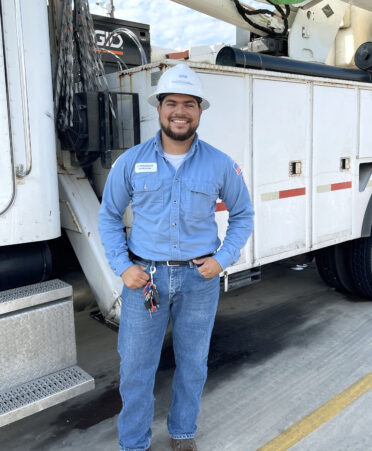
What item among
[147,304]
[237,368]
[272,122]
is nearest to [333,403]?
[237,368]

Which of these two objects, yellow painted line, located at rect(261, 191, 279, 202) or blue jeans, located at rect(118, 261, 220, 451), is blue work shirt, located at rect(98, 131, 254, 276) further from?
yellow painted line, located at rect(261, 191, 279, 202)

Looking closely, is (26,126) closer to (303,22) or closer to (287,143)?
(287,143)

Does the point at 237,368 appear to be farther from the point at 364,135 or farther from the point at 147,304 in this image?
the point at 364,135

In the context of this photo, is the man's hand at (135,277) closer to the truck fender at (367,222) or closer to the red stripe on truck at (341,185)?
the red stripe on truck at (341,185)

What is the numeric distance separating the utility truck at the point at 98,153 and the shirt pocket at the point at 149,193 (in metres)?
0.19

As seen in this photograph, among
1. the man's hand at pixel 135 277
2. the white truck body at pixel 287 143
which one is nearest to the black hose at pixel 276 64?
the white truck body at pixel 287 143

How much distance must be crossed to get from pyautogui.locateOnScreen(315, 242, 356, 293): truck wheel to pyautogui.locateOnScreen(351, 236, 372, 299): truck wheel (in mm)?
80

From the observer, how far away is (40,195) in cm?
220

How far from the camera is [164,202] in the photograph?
2.02 metres

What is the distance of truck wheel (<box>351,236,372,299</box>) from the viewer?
4.28m

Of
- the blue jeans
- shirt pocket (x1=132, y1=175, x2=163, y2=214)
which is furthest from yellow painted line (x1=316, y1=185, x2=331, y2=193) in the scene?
shirt pocket (x1=132, y1=175, x2=163, y2=214)

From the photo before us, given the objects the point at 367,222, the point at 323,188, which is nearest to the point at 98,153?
the point at 323,188

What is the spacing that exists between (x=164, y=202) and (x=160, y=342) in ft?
2.22

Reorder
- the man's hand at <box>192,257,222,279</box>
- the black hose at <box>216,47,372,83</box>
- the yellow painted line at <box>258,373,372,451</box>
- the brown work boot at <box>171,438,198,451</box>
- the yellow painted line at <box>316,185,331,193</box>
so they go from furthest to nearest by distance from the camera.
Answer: the yellow painted line at <box>316,185,331,193</box>
the black hose at <box>216,47,372,83</box>
the yellow painted line at <box>258,373,372,451</box>
the brown work boot at <box>171,438,198,451</box>
the man's hand at <box>192,257,222,279</box>
